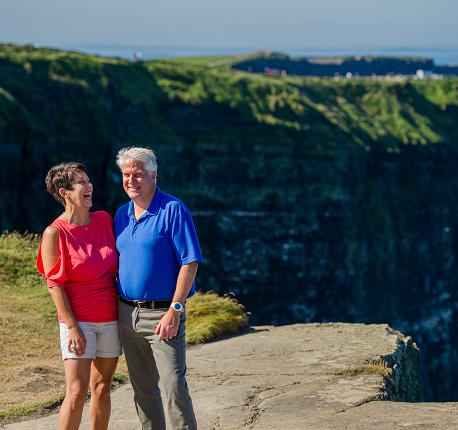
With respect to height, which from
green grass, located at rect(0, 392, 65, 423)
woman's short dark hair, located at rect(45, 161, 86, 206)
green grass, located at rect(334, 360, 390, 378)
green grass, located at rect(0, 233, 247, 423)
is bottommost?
green grass, located at rect(0, 233, 247, 423)

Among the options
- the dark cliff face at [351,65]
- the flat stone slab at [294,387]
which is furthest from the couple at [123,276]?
the dark cliff face at [351,65]

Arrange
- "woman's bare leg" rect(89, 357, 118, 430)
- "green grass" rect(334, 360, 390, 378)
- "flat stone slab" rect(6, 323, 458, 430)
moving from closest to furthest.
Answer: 1. "woman's bare leg" rect(89, 357, 118, 430)
2. "flat stone slab" rect(6, 323, 458, 430)
3. "green grass" rect(334, 360, 390, 378)

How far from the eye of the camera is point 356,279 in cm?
8975

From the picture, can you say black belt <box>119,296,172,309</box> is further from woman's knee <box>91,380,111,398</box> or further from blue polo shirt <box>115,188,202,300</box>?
woman's knee <box>91,380,111,398</box>

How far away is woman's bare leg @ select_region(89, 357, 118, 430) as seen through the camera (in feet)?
29.9

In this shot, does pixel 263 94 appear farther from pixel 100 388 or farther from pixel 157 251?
pixel 157 251

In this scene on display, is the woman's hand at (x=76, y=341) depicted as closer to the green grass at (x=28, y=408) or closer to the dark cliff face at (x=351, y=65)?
the green grass at (x=28, y=408)

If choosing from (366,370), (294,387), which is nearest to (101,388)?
(294,387)

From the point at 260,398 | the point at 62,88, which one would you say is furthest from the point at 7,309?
the point at 62,88

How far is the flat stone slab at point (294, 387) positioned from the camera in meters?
10.2

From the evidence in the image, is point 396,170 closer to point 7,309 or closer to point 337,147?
point 337,147

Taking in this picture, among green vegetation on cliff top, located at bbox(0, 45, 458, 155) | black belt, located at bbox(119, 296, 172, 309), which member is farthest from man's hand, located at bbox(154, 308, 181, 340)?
green vegetation on cliff top, located at bbox(0, 45, 458, 155)

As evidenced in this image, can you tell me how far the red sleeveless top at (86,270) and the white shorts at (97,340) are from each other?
0.19ft

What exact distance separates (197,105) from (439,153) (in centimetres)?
2462
